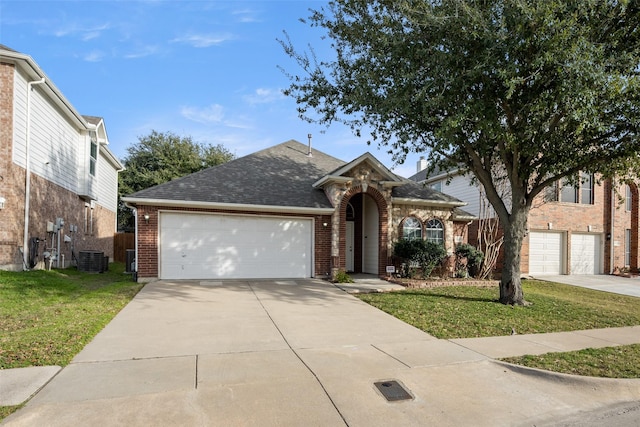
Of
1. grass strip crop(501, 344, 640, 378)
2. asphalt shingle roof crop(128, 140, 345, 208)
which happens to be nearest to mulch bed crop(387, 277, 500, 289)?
asphalt shingle roof crop(128, 140, 345, 208)

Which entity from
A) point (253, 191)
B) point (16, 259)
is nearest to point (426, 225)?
point (253, 191)

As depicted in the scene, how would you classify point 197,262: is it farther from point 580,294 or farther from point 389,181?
point 580,294

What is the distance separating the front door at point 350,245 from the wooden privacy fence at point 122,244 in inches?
524

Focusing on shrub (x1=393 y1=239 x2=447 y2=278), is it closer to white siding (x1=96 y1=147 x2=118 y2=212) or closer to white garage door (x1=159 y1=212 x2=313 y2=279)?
white garage door (x1=159 y1=212 x2=313 y2=279)

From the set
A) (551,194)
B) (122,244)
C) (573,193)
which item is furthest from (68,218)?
(573,193)

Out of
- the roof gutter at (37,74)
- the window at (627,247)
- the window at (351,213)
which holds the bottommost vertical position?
the window at (627,247)

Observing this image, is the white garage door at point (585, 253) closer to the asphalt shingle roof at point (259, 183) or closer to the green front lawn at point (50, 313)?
the asphalt shingle roof at point (259, 183)

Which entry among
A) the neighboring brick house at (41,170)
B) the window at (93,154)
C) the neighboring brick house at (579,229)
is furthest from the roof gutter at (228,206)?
the neighboring brick house at (579,229)

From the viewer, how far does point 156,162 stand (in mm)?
31203

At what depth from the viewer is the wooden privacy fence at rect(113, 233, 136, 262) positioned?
853 inches

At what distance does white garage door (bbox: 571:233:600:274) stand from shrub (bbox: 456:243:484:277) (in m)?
6.85

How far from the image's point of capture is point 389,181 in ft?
45.5

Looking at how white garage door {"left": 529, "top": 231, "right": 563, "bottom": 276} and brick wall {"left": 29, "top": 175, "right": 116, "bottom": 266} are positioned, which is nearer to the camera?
brick wall {"left": 29, "top": 175, "right": 116, "bottom": 266}

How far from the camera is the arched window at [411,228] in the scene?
14664 millimetres
